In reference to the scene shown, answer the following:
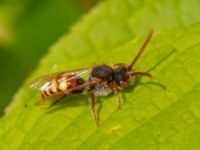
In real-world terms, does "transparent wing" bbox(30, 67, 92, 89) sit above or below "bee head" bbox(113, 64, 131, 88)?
above

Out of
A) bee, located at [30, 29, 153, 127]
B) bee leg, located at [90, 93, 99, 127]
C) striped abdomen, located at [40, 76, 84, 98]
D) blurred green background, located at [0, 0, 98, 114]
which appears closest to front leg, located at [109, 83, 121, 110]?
bee, located at [30, 29, 153, 127]

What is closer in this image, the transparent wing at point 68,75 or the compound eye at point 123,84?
the compound eye at point 123,84

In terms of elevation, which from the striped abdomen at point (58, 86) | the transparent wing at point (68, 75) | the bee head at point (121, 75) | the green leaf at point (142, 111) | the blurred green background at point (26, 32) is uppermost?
the blurred green background at point (26, 32)

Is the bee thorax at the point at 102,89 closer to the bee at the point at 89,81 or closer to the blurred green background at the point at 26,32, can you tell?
the bee at the point at 89,81

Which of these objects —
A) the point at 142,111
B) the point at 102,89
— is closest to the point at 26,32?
the point at 102,89

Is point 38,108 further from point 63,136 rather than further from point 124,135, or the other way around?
point 124,135

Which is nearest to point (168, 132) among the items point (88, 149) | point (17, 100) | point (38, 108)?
point (88, 149)

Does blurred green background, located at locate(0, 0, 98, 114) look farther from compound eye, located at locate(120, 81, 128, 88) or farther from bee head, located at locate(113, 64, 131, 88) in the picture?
compound eye, located at locate(120, 81, 128, 88)

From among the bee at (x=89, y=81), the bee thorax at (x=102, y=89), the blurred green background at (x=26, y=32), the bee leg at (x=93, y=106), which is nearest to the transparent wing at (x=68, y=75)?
the bee at (x=89, y=81)

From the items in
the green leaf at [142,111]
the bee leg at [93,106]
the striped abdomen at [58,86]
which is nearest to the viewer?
the green leaf at [142,111]
